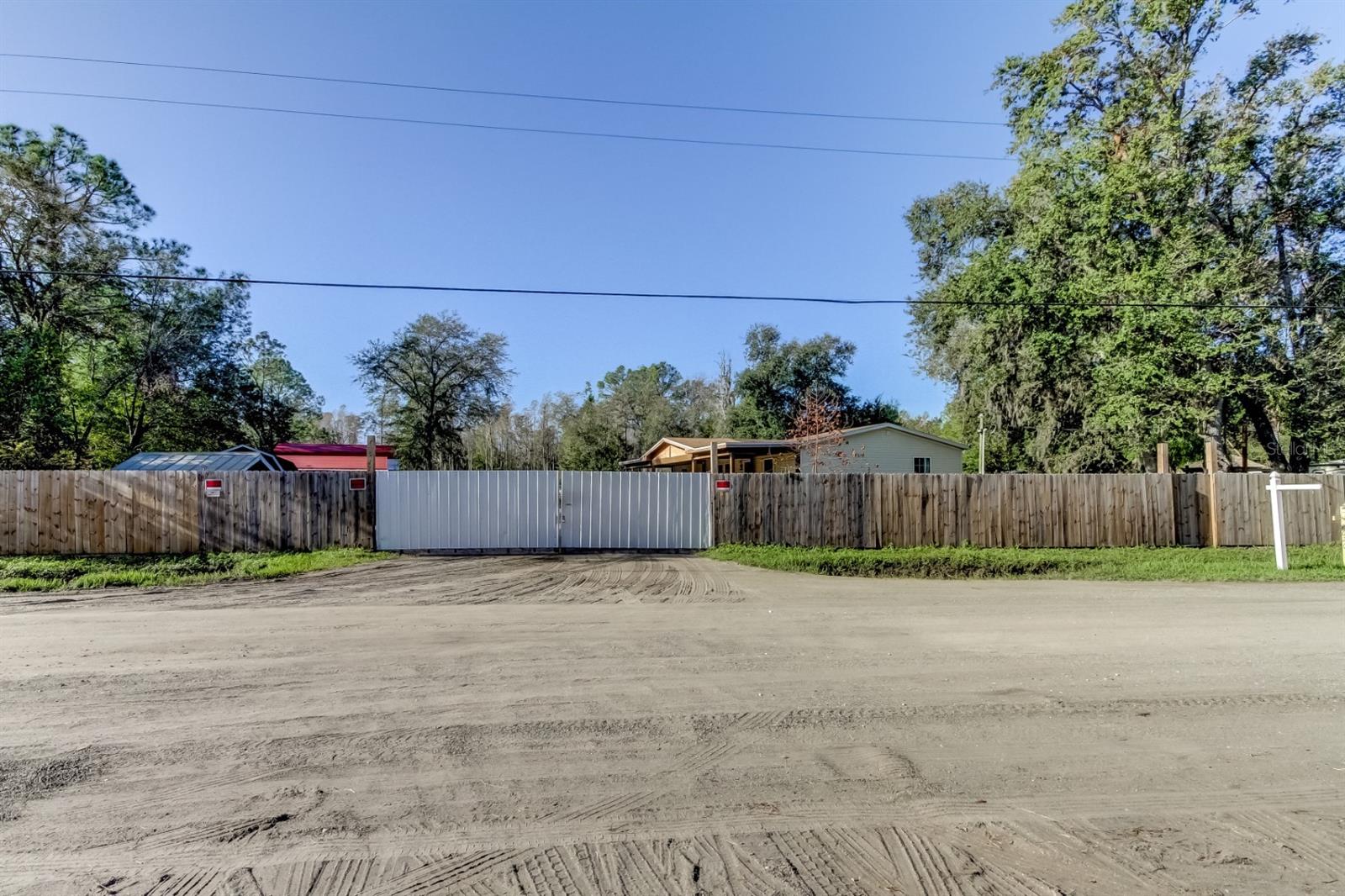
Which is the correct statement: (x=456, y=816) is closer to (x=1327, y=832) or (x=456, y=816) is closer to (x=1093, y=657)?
(x=1327, y=832)

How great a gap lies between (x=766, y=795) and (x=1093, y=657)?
13.6 feet

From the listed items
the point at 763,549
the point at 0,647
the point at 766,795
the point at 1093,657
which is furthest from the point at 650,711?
the point at 763,549

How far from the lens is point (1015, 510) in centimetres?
1509

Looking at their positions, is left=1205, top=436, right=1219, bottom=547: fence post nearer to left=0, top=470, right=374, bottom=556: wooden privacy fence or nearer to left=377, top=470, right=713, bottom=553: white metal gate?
left=377, top=470, right=713, bottom=553: white metal gate

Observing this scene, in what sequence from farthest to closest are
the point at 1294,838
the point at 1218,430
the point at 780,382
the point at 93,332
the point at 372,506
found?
the point at 780,382, the point at 93,332, the point at 1218,430, the point at 372,506, the point at 1294,838

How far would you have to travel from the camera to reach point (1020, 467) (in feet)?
84.6

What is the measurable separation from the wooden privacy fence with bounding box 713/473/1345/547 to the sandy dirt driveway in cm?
757

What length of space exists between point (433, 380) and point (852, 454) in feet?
65.2

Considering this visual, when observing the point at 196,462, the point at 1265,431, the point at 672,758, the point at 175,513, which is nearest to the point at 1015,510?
the point at 1265,431

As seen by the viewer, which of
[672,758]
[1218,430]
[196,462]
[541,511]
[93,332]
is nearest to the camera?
[672,758]

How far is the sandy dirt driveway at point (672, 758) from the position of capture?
8.64 feet

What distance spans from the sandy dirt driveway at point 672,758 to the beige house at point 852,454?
65.1 feet

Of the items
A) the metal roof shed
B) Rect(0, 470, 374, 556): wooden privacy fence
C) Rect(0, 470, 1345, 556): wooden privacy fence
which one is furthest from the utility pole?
the metal roof shed

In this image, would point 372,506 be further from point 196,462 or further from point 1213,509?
point 1213,509
